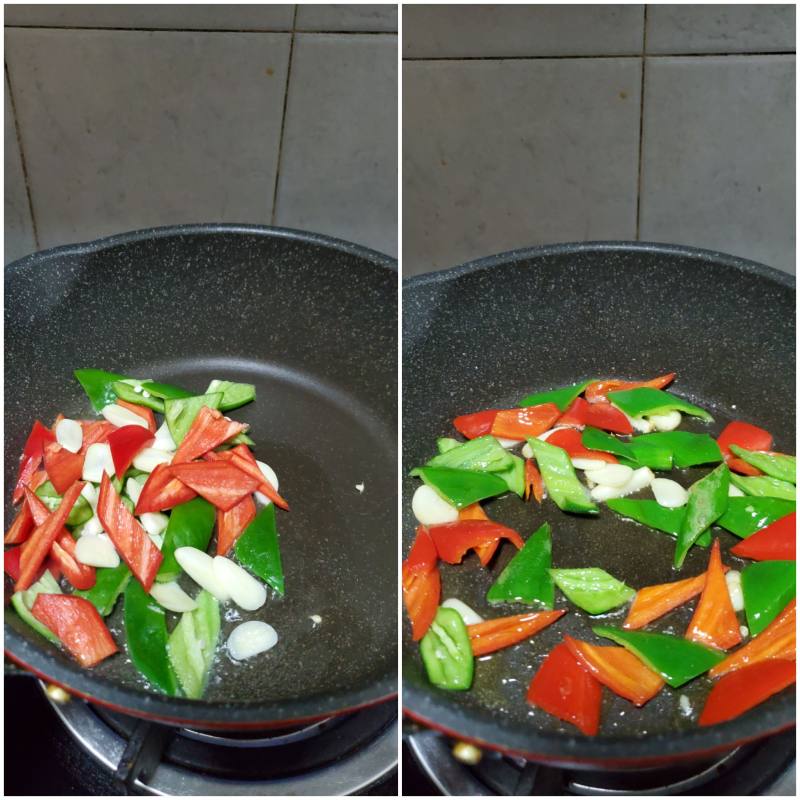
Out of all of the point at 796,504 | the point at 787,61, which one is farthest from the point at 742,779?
the point at 787,61

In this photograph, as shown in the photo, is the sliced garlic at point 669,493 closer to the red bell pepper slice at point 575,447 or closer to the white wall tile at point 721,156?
the red bell pepper slice at point 575,447

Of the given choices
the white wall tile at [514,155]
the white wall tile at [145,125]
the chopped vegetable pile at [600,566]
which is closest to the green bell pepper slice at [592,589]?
the chopped vegetable pile at [600,566]

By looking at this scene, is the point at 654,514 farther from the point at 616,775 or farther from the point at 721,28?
the point at 721,28

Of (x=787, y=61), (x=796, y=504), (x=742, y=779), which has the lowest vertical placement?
(x=742, y=779)

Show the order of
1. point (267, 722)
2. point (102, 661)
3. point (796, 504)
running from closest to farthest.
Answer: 1. point (267, 722)
2. point (102, 661)
3. point (796, 504)

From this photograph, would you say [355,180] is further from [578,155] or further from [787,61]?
[787,61]

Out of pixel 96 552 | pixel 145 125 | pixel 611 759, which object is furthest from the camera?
pixel 145 125

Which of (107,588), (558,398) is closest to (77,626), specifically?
(107,588)
